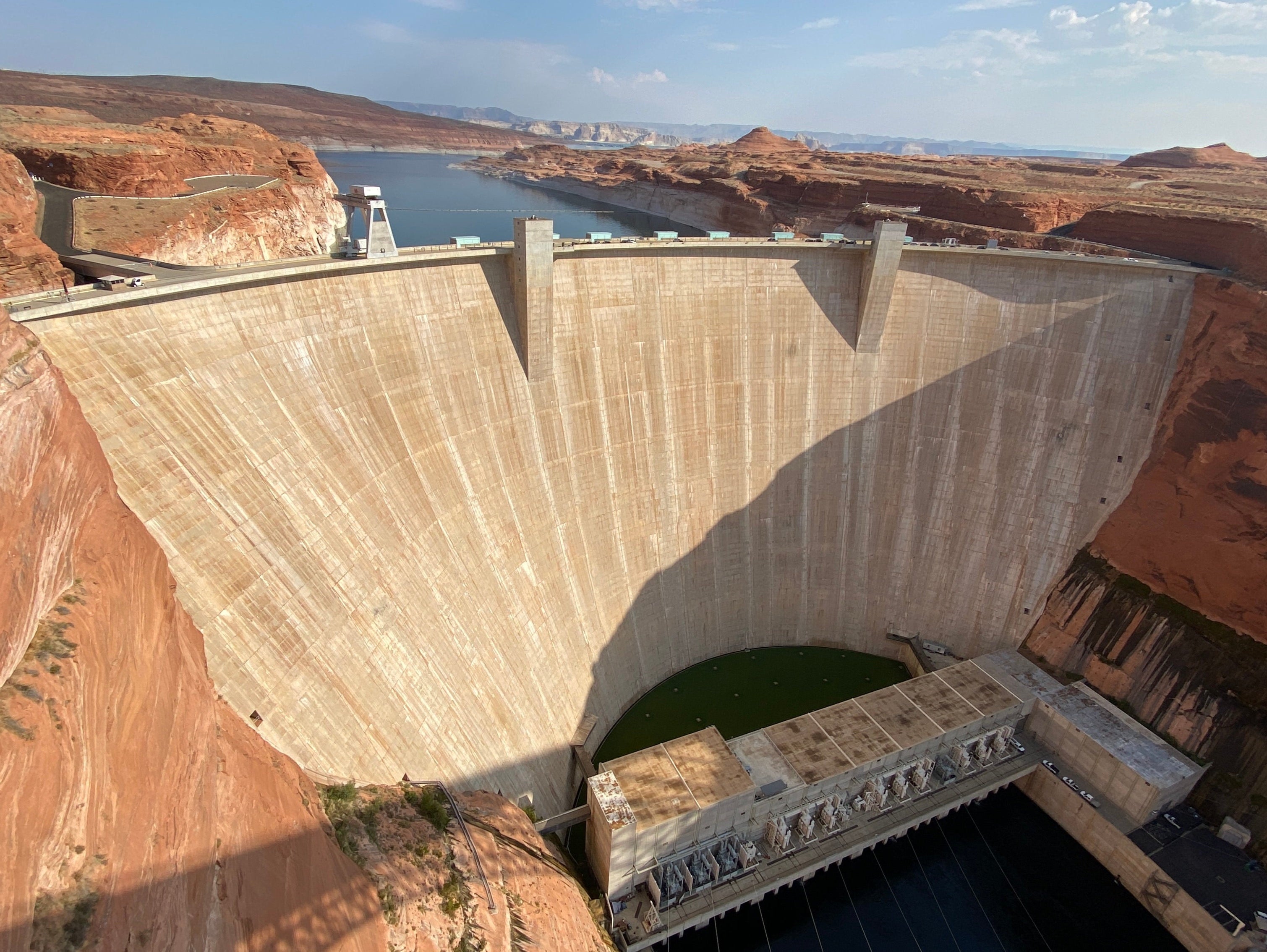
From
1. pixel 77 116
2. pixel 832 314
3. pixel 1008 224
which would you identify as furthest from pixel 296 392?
pixel 77 116

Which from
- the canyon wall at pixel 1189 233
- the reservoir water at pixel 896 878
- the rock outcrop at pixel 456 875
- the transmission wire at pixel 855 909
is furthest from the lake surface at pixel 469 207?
the rock outcrop at pixel 456 875

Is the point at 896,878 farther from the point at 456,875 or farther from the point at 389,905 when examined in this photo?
the point at 389,905

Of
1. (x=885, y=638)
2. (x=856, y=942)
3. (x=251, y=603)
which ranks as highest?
(x=251, y=603)

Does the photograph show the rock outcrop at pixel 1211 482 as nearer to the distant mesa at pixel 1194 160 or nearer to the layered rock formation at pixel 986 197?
the layered rock formation at pixel 986 197

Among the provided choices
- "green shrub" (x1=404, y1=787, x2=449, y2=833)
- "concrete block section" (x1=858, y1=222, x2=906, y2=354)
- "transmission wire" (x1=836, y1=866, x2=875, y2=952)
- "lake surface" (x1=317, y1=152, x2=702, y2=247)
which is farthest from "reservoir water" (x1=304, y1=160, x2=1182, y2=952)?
"lake surface" (x1=317, y1=152, x2=702, y2=247)

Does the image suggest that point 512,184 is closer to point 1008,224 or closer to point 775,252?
point 1008,224

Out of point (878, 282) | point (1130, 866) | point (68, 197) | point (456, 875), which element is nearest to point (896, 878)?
point (1130, 866)
